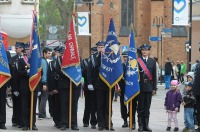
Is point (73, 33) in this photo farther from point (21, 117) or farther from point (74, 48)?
point (21, 117)

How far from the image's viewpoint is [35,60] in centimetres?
1725

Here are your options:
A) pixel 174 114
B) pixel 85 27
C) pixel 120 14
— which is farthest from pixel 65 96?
pixel 120 14

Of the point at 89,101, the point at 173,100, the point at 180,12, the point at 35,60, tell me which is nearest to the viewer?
the point at 35,60

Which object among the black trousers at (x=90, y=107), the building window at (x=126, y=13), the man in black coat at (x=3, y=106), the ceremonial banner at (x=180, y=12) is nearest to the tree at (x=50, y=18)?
the building window at (x=126, y=13)

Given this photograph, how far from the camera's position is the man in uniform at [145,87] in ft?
57.1

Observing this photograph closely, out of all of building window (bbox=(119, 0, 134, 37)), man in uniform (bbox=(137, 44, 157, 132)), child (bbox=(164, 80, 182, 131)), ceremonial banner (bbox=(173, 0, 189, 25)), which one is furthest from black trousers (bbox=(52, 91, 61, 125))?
building window (bbox=(119, 0, 134, 37))

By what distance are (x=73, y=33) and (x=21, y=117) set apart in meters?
2.61

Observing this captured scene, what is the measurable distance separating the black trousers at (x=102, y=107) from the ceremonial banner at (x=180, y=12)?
18.4 meters

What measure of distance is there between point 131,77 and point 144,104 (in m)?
0.79

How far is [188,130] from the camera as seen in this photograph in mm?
17547

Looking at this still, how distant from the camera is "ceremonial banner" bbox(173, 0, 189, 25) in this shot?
3544 centimetres

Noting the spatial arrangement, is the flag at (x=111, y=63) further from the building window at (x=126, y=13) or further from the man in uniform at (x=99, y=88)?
the building window at (x=126, y=13)

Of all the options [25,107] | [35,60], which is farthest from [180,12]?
[25,107]

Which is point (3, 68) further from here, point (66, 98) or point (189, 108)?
point (189, 108)
